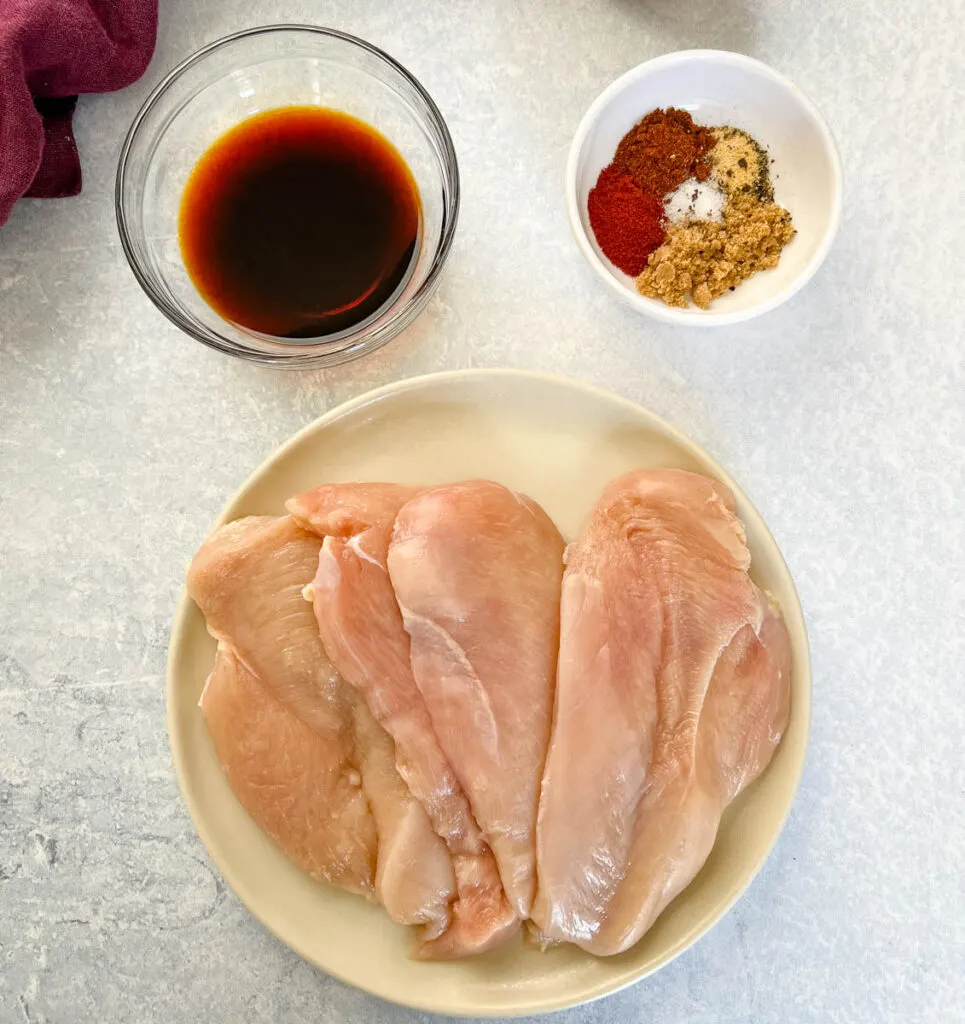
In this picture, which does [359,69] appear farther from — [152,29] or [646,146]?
[646,146]

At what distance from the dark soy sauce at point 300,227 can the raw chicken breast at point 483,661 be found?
1.24 feet

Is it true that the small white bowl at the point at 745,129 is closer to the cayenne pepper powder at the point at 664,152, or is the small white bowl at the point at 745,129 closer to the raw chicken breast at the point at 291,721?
the cayenne pepper powder at the point at 664,152

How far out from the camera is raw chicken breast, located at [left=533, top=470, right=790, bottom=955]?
1147 mm

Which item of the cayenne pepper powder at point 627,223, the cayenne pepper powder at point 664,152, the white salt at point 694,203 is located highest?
the cayenne pepper powder at point 664,152

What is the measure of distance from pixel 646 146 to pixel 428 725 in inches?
36.9

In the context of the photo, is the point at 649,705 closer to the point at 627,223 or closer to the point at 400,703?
the point at 400,703

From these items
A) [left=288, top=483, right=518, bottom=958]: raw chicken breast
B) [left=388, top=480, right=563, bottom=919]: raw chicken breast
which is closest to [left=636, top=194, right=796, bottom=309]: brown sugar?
[left=388, top=480, right=563, bottom=919]: raw chicken breast

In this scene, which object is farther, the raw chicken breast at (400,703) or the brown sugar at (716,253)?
the brown sugar at (716,253)

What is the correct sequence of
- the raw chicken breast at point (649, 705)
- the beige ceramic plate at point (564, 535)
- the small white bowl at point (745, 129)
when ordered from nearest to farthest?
1. the raw chicken breast at point (649, 705)
2. the beige ceramic plate at point (564, 535)
3. the small white bowl at point (745, 129)

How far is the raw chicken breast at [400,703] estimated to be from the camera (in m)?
1.16

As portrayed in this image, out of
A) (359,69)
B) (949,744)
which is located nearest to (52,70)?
(359,69)

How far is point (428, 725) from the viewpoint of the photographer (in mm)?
1173

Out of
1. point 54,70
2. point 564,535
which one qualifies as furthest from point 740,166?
point 54,70

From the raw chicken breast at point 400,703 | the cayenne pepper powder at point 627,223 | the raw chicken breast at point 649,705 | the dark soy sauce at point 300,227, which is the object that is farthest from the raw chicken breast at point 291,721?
the cayenne pepper powder at point 627,223
